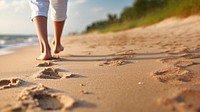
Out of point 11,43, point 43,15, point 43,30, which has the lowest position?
point 11,43

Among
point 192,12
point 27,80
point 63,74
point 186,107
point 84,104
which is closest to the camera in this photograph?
point 186,107

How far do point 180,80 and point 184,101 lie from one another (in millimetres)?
351

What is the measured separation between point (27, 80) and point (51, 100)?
0.46 metres

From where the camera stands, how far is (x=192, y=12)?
9289 millimetres

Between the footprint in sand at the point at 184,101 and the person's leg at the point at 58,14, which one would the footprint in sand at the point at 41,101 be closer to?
the footprint in sand at the point at 184,101

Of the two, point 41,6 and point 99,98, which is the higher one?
point 41,6

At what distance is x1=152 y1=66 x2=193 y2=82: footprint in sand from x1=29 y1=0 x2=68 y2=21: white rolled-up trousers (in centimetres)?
131

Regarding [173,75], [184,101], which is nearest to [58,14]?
[173,75]

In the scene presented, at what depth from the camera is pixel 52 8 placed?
2.83m

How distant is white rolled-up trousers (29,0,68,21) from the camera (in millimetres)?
2564

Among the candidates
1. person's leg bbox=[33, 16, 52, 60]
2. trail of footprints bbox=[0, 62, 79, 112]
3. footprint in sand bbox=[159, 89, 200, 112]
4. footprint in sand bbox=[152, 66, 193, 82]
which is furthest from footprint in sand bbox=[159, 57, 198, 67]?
person's leg bbox=[33, 16, 52, 60]

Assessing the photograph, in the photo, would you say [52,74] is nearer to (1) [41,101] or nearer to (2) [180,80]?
(1) [41,101]

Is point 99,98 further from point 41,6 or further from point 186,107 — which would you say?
point 41,6

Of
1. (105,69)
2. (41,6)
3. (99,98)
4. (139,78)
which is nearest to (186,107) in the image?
(99,98)
